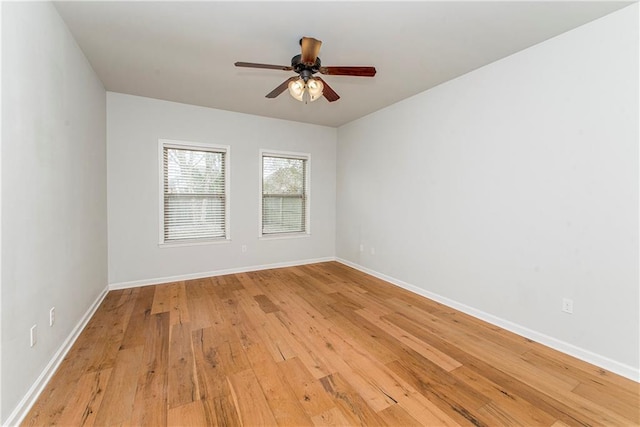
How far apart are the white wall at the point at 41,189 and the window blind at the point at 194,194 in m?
1.26

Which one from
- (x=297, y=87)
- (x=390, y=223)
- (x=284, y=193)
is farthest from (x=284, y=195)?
(x=297, y=87)

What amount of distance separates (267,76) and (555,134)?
2.90m

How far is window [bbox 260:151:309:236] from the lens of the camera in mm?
4848

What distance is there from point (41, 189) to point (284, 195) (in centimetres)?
342

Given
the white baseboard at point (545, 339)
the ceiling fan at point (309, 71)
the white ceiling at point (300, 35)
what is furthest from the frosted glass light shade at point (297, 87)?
the white baseboard at point (545, 339)

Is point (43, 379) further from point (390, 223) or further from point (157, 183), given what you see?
point (390, 223)

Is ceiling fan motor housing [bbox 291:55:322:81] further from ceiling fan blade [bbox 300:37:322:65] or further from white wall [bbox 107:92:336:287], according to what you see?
white wall [bbox 107:92:336:287]

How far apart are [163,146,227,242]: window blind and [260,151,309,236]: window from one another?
72 cm

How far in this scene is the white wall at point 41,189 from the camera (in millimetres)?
1473

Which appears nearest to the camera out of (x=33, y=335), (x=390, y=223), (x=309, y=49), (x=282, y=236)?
(x=33, y=335)

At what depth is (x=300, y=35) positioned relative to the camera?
7.73 ft

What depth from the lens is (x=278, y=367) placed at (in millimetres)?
2051

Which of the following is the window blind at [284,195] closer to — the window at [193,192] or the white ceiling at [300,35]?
the window at [193,192]

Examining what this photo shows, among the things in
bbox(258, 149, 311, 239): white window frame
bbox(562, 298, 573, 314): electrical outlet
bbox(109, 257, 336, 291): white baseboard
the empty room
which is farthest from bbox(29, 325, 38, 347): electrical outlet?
bbox(562, 298, 573, 314): electrical outlet
